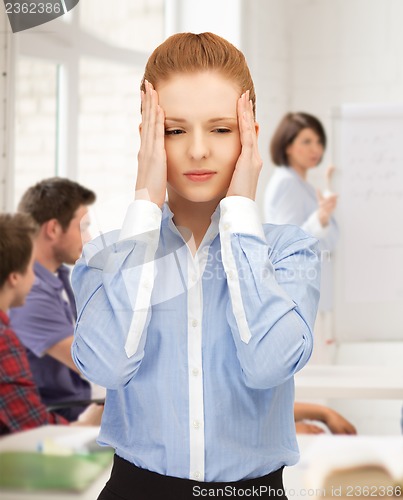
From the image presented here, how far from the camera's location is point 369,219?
6.63 feet

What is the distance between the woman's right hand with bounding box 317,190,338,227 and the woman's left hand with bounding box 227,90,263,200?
143cm

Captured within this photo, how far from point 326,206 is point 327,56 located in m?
0.60

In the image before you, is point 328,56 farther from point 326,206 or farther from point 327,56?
point 326,206

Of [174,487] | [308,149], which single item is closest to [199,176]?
[174,487]

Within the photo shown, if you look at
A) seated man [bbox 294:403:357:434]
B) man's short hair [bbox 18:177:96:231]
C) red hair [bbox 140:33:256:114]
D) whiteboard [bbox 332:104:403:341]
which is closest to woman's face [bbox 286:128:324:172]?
whiteboard [bbox 332:104:403:341]

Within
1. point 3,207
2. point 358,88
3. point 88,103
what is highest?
point 358,88

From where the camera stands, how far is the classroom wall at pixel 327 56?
224 centimetres

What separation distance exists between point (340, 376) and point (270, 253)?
0.80 metres

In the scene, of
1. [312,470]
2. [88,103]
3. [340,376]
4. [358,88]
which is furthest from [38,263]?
[358,88]

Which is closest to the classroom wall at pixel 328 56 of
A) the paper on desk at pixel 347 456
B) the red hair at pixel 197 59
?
the paper on desk at pixel 347 456

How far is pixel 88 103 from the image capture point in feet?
3.50

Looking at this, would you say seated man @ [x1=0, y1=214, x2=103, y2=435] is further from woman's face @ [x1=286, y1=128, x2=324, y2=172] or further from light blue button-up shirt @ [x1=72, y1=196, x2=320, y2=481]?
woman's face @ [x1=286, y1=128, x2=324, y2=172]

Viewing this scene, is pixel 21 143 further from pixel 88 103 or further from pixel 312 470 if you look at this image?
pixel 312 470

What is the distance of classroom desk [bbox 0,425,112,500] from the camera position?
83 cm
